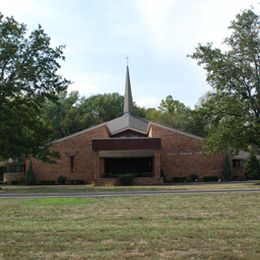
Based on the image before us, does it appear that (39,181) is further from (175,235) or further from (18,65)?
(175,235)

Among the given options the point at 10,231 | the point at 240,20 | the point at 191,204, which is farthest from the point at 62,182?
the point at 10,231

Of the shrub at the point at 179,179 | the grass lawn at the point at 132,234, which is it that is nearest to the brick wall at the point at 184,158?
the shrub at the point at 179,179

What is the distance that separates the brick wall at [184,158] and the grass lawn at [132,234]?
3641 cm

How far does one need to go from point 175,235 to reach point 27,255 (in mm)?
2810

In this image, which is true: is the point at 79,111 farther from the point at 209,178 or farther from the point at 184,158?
the point at 209,178

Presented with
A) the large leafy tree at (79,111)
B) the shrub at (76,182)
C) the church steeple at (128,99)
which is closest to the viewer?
the shrub at (76,182)

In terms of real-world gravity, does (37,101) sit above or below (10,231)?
above

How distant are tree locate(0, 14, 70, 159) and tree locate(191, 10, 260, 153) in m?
12.0

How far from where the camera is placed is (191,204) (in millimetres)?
15406

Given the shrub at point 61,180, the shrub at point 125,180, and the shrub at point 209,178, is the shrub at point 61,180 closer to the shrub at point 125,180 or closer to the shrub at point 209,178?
the shrub at point 125,180

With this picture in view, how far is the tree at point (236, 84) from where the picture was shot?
37.5 metres

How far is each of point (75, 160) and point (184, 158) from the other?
11.5 metres

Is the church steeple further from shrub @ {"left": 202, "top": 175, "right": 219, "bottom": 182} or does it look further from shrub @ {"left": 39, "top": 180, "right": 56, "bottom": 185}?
shrub @ {"left": 202, "top": 175, "right": 219, "bottom": 182}

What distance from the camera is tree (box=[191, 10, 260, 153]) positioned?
37.5m
